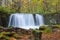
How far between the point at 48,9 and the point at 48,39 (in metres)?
24.8

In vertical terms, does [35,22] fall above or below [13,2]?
below

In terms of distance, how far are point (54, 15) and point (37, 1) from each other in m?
13.4

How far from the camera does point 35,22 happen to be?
23.2 metres

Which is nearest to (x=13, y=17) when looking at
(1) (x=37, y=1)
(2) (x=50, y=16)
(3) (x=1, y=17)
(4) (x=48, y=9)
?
(3) (x=1, y=17)

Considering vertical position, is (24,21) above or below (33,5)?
below

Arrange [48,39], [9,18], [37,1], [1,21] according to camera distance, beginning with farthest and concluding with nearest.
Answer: [37,1] → [9,18] → [1,21] → [48,39]

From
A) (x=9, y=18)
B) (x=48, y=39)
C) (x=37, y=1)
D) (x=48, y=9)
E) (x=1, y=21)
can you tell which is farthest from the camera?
(x=37, y=1)

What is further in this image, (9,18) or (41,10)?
(41,10)

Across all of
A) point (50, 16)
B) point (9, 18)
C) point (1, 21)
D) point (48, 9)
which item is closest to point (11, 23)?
point (9, 18)

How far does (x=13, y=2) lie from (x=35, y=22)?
1342cm

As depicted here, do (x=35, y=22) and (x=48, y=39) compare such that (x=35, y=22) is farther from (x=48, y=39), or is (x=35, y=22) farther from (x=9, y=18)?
(x=48, y=39)

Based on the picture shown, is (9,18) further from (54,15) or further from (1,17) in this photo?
(54,15)

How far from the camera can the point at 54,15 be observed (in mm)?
23359

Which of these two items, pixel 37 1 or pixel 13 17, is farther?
pixel 37 1
